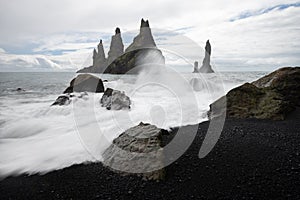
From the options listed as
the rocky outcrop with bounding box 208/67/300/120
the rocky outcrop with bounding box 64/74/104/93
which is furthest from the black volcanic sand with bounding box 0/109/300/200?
the rocky outcrop with bounding box 64/74/104/93

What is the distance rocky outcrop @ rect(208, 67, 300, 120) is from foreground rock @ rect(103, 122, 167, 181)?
133 inches

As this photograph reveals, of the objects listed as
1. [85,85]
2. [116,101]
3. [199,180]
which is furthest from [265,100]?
[85,85]

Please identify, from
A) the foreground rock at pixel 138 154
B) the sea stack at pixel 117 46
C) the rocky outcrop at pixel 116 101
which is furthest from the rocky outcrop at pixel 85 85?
the sea stack at pixel 117 46

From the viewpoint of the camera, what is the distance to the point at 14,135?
18.9ft

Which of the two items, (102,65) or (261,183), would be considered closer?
(261,183)

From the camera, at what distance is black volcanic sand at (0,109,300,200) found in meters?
2.86

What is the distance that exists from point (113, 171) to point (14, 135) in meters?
3.87

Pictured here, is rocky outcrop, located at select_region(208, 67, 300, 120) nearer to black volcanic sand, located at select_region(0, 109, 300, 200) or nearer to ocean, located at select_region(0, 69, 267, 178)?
ocean, located at select_region(0, 69, 267, 178)

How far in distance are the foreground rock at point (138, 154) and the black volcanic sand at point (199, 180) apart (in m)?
0.14

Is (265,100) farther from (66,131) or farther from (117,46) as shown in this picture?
(117,46)

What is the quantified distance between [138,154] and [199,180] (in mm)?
1079

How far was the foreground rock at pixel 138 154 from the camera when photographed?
11.0ft

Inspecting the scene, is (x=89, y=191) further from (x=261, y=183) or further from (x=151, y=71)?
(x=151, y=71)

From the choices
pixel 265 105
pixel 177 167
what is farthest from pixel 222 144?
pixel 265 105
